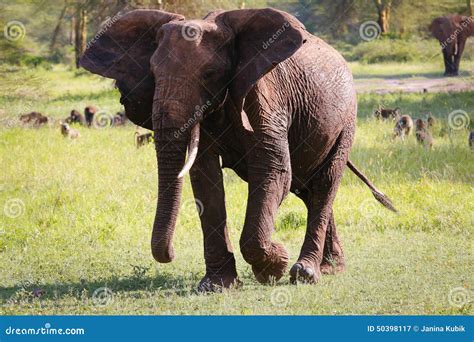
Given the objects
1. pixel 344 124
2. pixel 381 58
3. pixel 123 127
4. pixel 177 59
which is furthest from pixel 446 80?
pixel 177 59

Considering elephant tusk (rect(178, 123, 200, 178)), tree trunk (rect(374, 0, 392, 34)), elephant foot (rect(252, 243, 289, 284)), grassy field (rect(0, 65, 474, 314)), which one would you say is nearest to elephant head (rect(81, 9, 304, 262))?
elephant tusk (rect(178, 123, 200, 178))

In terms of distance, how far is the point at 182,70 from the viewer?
7.49 meters

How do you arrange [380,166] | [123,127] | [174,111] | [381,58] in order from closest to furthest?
[174,111] → [380,166] → [123,127] → [381,58]

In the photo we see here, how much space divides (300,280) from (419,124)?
8.58m

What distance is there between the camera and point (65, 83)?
119ft

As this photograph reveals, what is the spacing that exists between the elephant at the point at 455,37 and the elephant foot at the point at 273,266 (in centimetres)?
1952

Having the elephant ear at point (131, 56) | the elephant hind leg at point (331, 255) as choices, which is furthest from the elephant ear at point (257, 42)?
the elephant hind leg at point (331, 255)

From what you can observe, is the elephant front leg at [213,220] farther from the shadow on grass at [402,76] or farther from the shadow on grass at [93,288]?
the shadow on grass at [402,76]

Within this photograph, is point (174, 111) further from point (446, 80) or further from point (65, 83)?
point (65, 83)

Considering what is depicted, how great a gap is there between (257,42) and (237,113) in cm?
58

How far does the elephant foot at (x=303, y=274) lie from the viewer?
29.0 feet

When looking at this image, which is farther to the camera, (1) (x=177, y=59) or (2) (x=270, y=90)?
(2) (x=270, y=90)

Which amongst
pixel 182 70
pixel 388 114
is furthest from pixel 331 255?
pixel 388 114

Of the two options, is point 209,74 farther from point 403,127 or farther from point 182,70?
point 403,127
